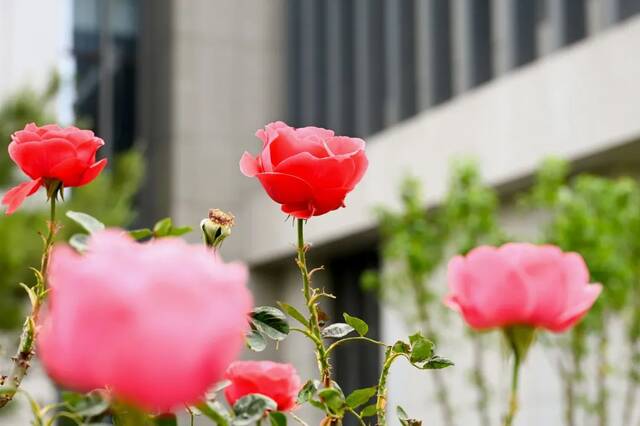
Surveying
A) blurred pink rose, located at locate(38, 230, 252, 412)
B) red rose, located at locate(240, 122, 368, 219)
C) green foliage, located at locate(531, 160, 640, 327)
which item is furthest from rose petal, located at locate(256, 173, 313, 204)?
green foliage, located at locate(531, 160, 640, 327)

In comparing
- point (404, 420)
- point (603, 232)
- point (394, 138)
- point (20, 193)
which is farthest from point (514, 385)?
point (394, 138)

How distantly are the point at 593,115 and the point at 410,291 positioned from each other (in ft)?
5.08

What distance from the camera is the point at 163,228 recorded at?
31.4 inches

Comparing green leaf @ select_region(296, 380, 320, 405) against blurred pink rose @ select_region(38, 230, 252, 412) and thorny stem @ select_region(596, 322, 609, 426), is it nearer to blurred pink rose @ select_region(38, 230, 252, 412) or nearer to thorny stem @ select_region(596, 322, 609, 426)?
blurred pink rose @ select_region(38, 230, 252, 412)

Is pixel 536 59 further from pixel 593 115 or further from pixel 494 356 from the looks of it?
pixel 494 356

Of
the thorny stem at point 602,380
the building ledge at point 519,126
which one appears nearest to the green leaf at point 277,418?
the thorny stem at point 602,380

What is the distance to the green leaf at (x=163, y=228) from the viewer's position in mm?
786

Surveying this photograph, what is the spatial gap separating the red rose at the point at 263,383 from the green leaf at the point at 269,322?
0.03 metres

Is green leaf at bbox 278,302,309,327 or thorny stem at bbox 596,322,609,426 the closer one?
green leaf at bbox 278,302,309,327

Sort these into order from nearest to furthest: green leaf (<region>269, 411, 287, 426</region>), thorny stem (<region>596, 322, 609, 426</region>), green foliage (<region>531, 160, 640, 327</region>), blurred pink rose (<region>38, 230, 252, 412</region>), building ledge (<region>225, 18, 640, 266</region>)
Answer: blurred pink rose (<region>38, 230, 252, 412</region>) < green leaf (<region>269, 411, 287, 426</region>) < green foliage (<region>531, 160, 640, 327</region>) < thorny stem (<region>596, 322, 609, 426</region>) < building ledge (<region>225, 18, 640, 266</region>)

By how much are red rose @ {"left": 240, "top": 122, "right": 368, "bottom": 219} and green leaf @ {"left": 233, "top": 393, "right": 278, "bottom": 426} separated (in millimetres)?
135

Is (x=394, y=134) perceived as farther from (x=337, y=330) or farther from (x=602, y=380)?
(x=337, y=330)

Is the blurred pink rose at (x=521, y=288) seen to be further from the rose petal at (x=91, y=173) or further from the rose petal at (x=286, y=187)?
the rose petal at (x=91, y=173)

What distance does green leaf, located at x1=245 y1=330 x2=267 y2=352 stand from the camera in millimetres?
755
